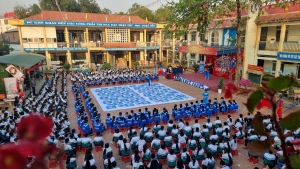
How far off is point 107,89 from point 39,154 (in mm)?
16150

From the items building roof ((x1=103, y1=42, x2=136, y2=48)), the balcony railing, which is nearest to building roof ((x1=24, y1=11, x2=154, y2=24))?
building roof ((x1=103, y1=42, x2=136, y2=48))

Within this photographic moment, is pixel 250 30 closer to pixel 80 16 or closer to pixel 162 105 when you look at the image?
pixel 162 105

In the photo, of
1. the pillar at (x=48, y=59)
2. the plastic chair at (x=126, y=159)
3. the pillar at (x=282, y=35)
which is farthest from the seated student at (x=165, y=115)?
the pillar at (x=48, y=59)

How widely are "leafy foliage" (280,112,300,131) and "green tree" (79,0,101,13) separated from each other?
41.4 m

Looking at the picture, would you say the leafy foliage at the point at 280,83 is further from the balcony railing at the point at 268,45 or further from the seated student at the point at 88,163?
the balcony railing at the point at 268,45

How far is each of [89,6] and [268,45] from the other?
34303mm

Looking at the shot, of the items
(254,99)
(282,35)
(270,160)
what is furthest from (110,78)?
(254,99)

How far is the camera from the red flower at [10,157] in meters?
0.57

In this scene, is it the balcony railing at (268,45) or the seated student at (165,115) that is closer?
the seated student at (165,115)

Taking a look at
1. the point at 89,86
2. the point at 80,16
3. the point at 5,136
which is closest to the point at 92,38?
the point at 80,16

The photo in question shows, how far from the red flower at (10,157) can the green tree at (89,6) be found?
4136cm

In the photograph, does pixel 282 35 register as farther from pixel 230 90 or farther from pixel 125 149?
pixel 230 90

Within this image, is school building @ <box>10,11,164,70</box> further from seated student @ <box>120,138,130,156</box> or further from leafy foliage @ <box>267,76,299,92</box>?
leafy foliage @ <box>267,76,299,92</box>

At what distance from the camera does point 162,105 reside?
1252cm
